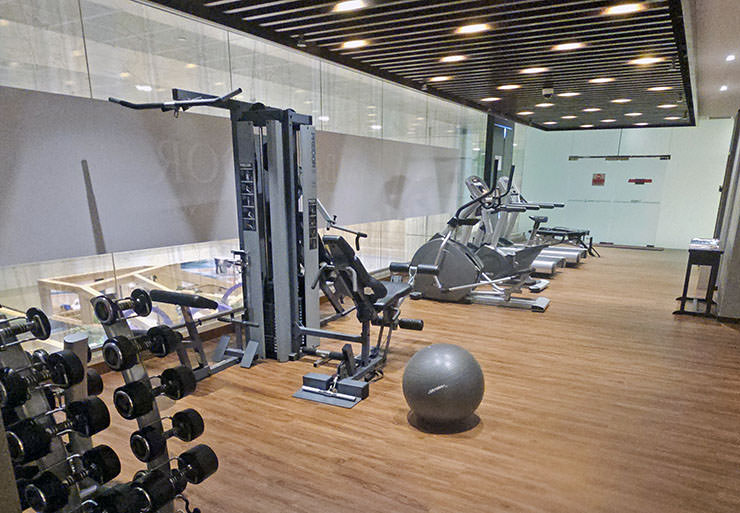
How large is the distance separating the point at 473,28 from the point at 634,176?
8.09 meters

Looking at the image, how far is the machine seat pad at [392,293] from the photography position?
127 inches

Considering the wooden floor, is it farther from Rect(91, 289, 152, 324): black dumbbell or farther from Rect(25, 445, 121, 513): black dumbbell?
Rect(91, 289, 152, 324): black dumbbell

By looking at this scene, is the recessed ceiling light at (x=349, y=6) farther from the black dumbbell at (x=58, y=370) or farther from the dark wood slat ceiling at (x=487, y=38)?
the black dumbbell at (x=58, y=370)

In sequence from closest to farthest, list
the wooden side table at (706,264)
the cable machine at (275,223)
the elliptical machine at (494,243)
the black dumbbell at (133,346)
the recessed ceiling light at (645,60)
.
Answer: the black dumbbell at (133,346), the cable machine at (275,223), the recessed ceiling light at (645,60), the wooden side table at (706,264), the elliptical machine at (494,243)

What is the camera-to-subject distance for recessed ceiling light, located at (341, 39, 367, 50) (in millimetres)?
4109

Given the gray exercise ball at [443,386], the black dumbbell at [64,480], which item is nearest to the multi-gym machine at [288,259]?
the gray exercise ball at [443,386]

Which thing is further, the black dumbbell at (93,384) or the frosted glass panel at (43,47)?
the frosted glass panel at (43,47)

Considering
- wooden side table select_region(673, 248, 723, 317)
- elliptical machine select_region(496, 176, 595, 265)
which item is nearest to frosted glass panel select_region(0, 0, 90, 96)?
elliptical machine select_region(496, 176, 595, 265)

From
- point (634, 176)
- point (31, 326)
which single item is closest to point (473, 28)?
point (31, 326)

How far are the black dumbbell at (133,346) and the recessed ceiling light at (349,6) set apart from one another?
2565 millimetres

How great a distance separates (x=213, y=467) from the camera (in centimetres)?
173

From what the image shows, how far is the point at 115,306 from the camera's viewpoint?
5.33 feet

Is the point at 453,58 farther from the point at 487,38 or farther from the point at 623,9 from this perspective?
the point at 623,9

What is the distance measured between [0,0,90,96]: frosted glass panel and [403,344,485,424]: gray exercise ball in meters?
2.85
